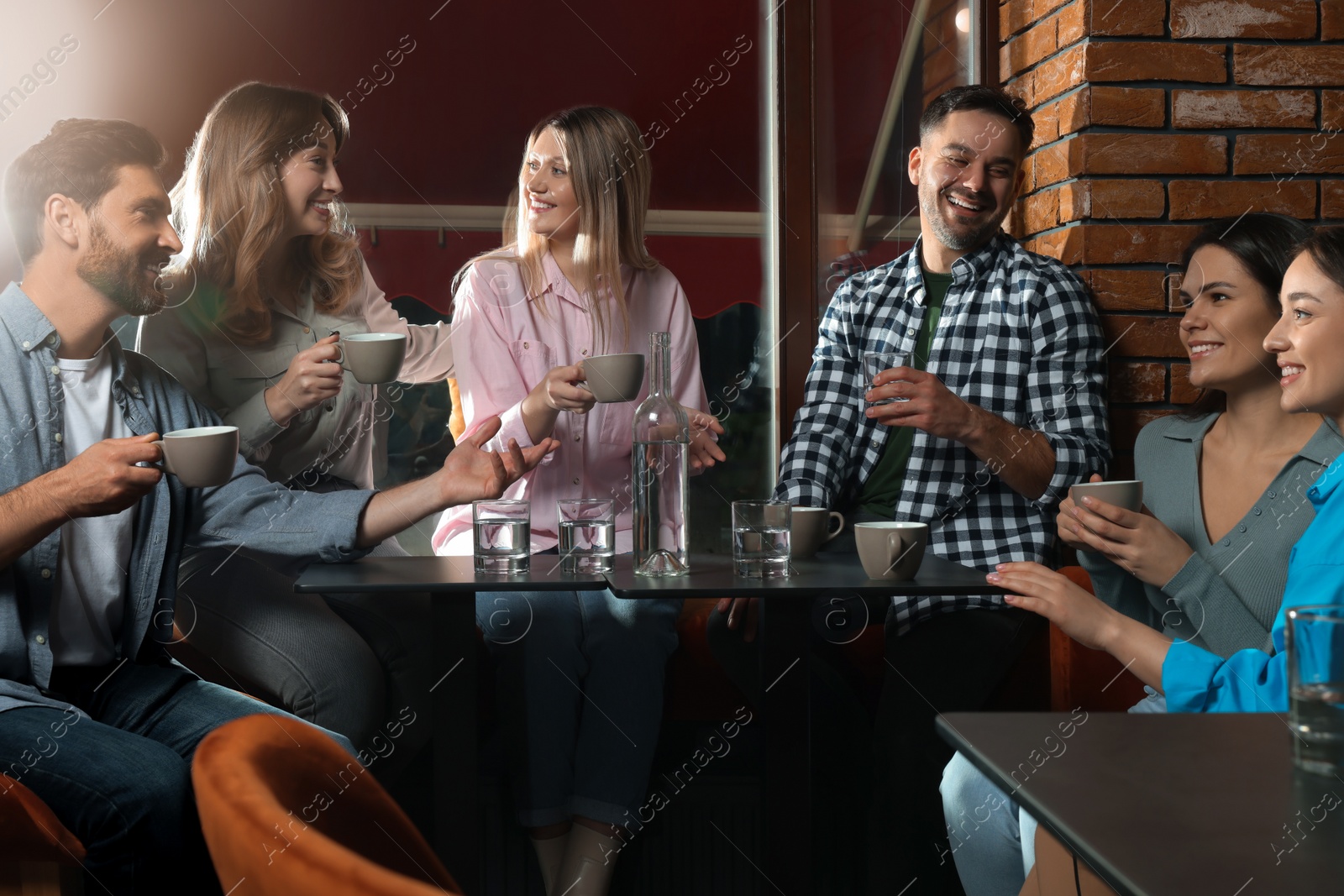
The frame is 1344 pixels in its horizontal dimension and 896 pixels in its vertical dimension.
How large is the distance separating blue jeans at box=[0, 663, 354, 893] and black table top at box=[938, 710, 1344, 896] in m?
0.97

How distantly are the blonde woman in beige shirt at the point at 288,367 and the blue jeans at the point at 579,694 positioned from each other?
230 mm

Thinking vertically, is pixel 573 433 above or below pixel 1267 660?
above

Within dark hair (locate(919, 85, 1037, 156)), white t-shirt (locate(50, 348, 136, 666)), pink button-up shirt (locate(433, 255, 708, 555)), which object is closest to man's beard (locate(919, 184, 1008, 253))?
dark hair (locate(919, 85, 1037, 156))

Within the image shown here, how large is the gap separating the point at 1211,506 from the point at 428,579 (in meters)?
1.24

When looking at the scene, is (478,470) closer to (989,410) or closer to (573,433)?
(573,433)

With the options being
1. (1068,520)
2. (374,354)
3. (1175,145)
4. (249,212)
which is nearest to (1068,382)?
(1175,145)

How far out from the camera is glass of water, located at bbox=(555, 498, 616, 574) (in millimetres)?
1623

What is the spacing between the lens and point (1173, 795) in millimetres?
749

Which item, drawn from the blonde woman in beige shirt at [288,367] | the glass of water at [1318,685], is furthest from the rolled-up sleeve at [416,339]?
the glass of water at [1318,685]

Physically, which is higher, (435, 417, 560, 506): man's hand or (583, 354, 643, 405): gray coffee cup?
(583, 354, 643, 405): gray coffee cup

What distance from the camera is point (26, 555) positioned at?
1.61 m

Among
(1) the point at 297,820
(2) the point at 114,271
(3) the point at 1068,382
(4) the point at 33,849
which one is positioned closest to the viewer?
(1) the point at 297,820

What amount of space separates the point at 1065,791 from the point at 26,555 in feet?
4.86

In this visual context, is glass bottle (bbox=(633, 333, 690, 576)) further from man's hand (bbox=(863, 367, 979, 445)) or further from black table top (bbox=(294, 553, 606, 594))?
man's hand (bbox=(863, 367, 979, 445))
